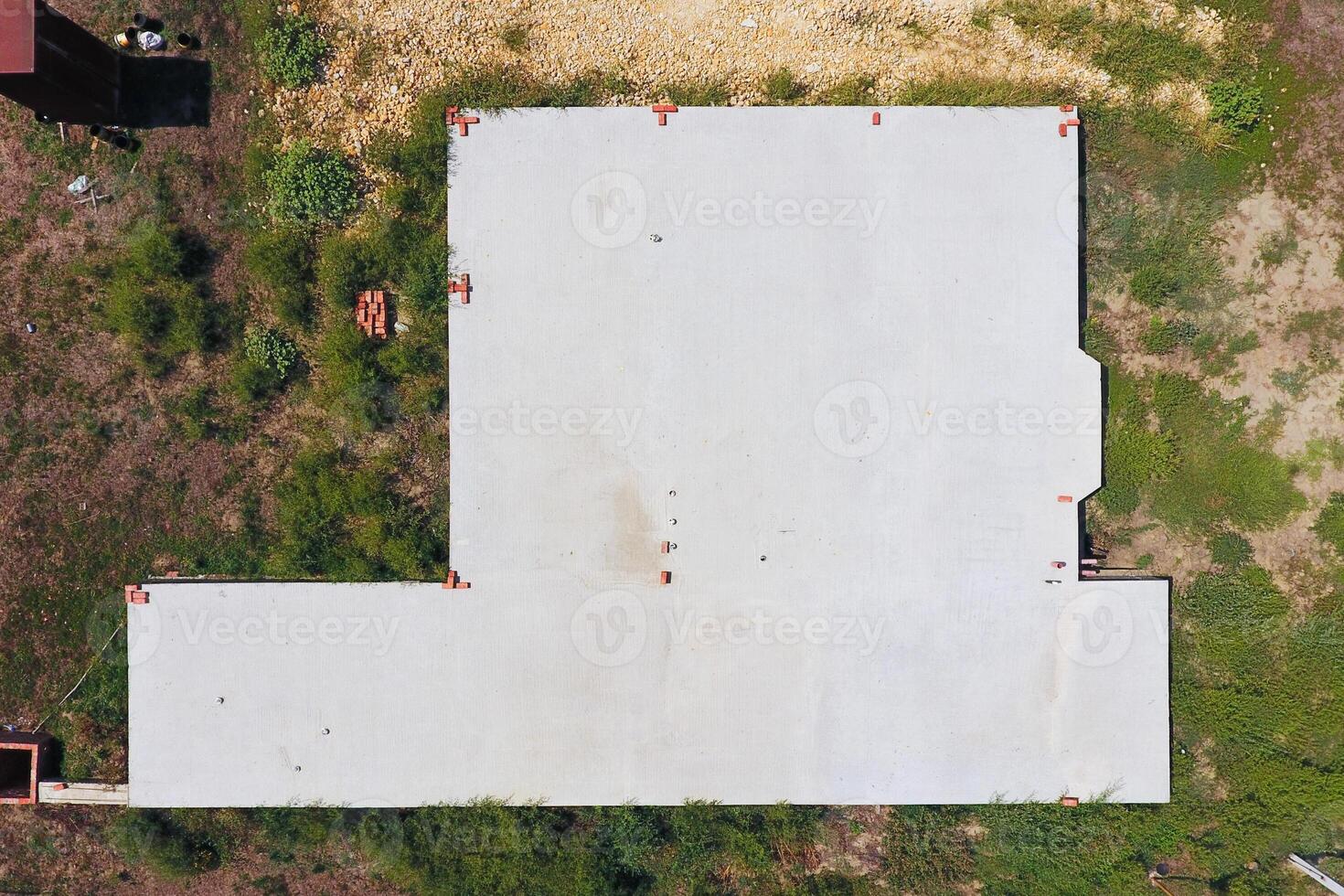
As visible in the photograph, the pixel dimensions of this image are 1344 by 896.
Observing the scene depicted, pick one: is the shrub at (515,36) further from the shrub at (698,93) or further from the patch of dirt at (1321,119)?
the patch of dirt at (1321,119)

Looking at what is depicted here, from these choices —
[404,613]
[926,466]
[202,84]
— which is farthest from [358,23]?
[926,466]

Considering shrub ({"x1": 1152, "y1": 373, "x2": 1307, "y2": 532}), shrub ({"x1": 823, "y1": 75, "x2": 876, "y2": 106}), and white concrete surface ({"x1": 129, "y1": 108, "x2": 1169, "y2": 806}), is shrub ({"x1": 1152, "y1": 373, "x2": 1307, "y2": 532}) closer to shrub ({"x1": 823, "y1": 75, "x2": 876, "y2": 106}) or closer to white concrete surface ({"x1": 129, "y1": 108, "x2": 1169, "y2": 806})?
white concrete surface ({"x1": 129, "y1": 108, "x2": 1169, "y2": 806})

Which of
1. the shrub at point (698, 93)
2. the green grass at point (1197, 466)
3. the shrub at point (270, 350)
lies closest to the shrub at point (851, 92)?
the shrub at point (698, 93)

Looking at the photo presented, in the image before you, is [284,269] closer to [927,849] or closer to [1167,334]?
[927,849]

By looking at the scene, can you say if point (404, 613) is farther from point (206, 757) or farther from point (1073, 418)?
point (1073, 418)

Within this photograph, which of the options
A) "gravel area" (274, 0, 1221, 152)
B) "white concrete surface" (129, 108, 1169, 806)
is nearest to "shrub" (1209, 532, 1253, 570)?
"white concrete surface" (129, 108, 1169, 806)

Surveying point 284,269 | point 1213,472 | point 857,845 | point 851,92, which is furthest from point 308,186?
point 1213,472
